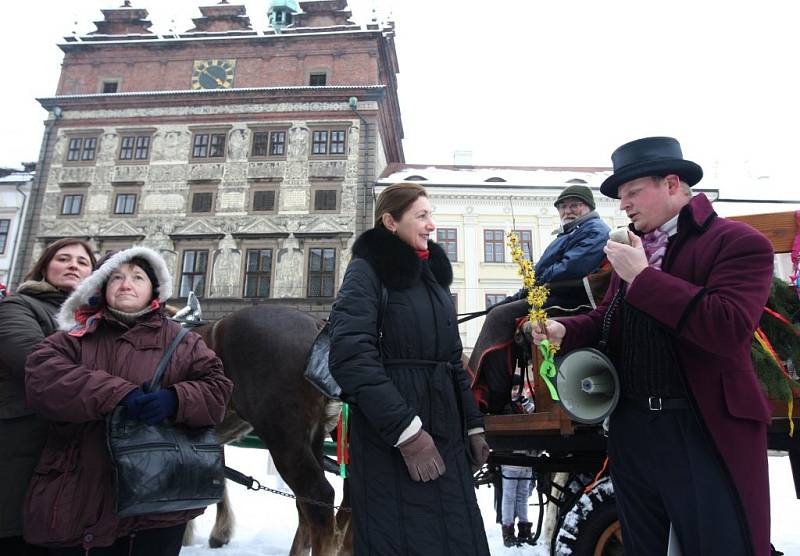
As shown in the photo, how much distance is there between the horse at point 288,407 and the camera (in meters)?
3.77

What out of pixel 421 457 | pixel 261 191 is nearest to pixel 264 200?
pixel 261 191

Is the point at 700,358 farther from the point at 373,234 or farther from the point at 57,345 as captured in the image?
the point at 57,345

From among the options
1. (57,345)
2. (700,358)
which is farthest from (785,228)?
(57,345)

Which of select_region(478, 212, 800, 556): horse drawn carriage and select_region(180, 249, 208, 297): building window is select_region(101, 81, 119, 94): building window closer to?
select_region(180, 249, 208, 297): building window

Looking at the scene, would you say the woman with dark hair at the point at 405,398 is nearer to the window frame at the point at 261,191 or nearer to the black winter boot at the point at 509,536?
the black winter boot at the point at 509,536

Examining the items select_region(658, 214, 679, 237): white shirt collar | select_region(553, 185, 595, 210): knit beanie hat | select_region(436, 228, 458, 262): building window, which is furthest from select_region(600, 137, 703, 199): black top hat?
select_region(436, 228, 458, 262): building window

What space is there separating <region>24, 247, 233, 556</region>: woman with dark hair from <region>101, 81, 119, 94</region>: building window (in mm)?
26812

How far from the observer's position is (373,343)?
1981mm

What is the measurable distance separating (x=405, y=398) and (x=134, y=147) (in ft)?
82.5

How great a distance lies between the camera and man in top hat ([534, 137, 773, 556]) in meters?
1.62

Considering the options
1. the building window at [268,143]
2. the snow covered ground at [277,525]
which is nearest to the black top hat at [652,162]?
the snow covered ground at [277,525]

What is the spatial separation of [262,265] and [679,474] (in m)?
20.8

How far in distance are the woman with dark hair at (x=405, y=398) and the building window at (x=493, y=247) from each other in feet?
65.4

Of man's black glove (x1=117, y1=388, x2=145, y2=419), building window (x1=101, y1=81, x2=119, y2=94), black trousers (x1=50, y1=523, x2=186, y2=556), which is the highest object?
building window (x1=101, y1=81, x2=119, y2=94)
